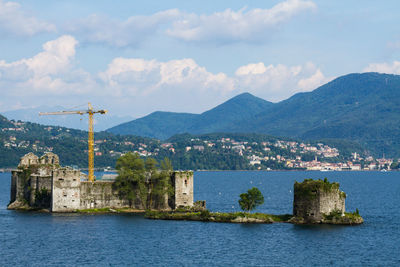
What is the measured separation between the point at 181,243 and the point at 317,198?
19.1 metres

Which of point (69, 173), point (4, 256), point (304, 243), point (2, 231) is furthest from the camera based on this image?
point (69, 173)

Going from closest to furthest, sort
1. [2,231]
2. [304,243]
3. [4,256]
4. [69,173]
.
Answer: [4,256]
[304,243]
[2,231]
[69,173]

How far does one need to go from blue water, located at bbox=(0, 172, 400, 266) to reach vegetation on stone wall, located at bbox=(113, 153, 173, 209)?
5555mm

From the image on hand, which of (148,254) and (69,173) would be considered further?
(69,173)

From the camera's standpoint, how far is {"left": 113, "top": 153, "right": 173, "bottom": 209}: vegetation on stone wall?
3829 inches

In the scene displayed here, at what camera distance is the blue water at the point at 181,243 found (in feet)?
209

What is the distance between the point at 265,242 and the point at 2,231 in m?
32.7

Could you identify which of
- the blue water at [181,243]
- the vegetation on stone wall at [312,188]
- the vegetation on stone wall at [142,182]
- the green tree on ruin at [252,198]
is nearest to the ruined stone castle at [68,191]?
the vegetation on stone wall at [142,182]

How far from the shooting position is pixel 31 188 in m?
99.1

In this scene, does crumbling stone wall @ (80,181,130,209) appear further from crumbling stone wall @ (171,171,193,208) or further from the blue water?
crumbling stone wall @ (171,171,193,208)

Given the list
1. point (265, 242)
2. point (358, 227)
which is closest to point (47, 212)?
point (265, 242)

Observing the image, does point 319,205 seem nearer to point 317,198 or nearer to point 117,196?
point 317,198

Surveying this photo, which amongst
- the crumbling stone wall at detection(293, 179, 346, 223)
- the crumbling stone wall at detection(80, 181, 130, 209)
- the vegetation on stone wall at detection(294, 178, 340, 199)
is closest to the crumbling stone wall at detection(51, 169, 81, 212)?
the crumbling stone wall at detection(80, 181, 130, 209)

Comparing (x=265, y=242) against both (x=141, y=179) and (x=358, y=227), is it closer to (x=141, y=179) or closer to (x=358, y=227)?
(x=358, y=227)
